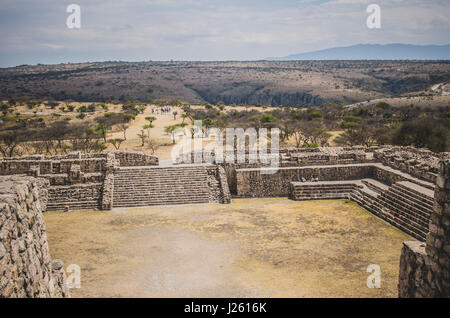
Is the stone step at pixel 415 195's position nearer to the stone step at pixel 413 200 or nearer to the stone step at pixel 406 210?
the stone step at pixel 413 200

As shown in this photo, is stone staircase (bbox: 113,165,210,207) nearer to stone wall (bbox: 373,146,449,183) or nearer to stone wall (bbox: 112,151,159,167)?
stone wall (bbox: 112,151,159,167)

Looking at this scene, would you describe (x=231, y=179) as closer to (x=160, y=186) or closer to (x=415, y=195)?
(x=160, y=186)

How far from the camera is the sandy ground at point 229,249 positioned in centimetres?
994

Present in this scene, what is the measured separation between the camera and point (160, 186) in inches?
709

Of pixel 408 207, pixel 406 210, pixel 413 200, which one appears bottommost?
pixel 406 210

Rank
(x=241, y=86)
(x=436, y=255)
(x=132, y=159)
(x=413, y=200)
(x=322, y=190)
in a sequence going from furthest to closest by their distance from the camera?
(x=241, y=86), (x=132, y=159), (x=322, y=190), (x=413, y=200), (x=436, y=255)

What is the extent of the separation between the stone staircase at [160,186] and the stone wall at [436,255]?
11.2 meters

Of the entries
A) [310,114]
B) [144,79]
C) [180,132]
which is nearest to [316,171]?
[180,132]

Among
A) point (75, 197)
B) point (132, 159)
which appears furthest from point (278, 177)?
point (75, 197)

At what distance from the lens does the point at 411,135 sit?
26.1 meters

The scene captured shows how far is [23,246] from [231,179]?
1358cm

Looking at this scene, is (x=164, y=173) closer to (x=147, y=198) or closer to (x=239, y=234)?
(x=147, y=198)

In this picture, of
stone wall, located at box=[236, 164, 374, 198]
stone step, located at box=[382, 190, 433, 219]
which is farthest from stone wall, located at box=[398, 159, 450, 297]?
stone wall, located at box=[236, 164, 374, 198]

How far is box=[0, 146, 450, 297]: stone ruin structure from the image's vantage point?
53.8ft
